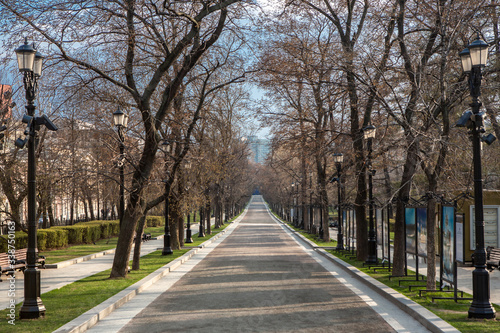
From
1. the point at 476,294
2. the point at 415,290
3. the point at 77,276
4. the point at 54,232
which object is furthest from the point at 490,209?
the point at 54,232

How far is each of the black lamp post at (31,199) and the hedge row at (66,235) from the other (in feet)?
41.5

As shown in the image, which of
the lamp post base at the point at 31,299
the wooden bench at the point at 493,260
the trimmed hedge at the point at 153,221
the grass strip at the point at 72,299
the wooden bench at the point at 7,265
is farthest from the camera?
the trimmed hedge at the point at 153,221

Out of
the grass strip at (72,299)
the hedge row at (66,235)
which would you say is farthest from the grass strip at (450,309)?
the hedge row at (66,235)

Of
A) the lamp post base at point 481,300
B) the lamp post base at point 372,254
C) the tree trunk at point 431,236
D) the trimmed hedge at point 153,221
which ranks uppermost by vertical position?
the tree trunk at point 431,236

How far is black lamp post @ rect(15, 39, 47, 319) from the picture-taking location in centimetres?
966

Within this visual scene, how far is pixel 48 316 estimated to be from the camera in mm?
9766

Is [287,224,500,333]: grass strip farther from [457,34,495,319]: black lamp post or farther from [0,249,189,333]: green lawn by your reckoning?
[0,249,189,333]: green lawn

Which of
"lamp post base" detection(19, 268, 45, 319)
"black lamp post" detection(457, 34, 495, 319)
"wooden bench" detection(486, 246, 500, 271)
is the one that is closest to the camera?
"black lamp post" detection(457, 34, 495, 319)

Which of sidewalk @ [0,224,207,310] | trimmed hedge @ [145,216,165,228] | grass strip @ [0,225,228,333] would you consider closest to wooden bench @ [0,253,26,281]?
sidewalk @ [0,224,207,310]

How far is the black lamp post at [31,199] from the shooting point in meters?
9.66

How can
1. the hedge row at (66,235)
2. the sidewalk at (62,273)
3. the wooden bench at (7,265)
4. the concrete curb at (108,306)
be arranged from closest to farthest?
the concrete curb at (108,306), the sidewalk at (62,273), the wooden bench at (7,265), the hedge row at (66,235)

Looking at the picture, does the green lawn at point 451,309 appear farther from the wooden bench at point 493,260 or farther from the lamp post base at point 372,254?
the lamp post base at point 372,254

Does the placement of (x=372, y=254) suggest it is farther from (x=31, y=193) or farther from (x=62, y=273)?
(x=31, y=193)

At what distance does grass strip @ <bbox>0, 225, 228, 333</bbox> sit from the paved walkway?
0.67 m
